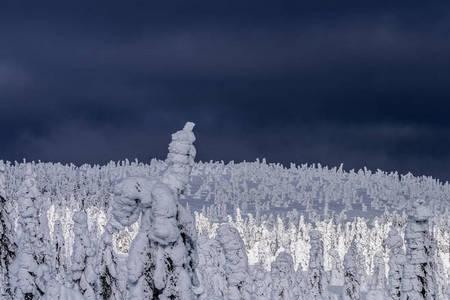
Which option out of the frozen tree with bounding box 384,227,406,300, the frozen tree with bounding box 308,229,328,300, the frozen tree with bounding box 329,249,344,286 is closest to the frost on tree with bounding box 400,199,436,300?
the frozen tree with bounding box 384,227,406,300

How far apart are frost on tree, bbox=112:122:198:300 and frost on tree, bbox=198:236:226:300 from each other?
46859mm

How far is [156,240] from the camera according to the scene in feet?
44.7

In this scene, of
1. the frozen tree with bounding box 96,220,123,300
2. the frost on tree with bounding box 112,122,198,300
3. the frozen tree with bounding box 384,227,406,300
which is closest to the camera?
the frost on tree with bounding box 112,122,198,300

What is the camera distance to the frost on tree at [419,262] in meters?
33.5

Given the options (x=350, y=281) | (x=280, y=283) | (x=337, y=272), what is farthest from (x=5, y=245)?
(x=337, y=272)

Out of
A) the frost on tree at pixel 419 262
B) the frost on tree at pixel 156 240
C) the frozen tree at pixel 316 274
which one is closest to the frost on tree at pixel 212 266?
the frozen tree at pixel 316 274

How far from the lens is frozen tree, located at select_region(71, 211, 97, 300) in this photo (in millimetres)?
38250

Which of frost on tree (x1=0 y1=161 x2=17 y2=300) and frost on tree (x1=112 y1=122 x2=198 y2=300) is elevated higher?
frost on tree (x1=0 y1=161 x2=17 y2=300)

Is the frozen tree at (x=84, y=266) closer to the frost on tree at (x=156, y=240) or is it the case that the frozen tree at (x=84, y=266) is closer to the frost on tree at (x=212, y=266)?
the frost on tree at (x=212, y=266)

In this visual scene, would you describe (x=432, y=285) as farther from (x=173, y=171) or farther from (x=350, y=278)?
(x=350, y=278)

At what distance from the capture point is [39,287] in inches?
1192

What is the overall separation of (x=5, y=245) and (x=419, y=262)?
53.2ft

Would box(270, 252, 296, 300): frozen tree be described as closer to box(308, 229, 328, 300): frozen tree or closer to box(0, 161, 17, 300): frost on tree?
box(308, 229, 328, 300): frozen tree

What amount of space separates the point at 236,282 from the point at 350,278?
44.6 metres
